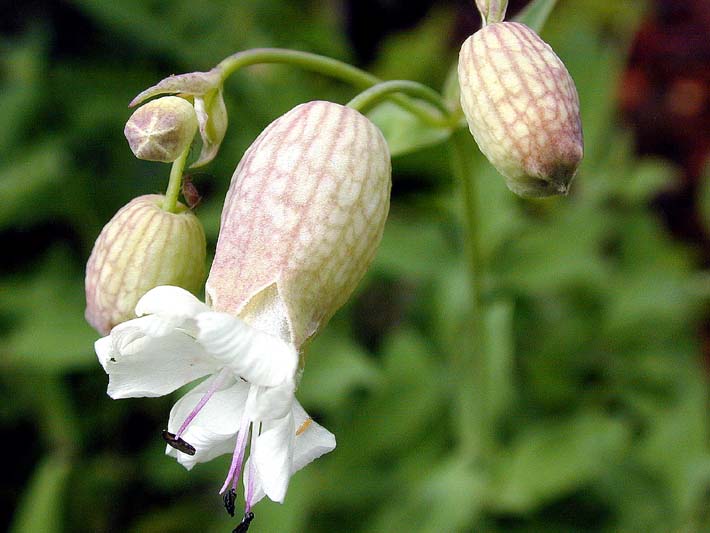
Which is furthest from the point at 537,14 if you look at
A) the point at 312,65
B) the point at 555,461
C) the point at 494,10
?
the point at 555,461

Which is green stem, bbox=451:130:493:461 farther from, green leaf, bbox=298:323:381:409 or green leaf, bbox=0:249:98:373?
green leaf, bbox=0:249:98:373

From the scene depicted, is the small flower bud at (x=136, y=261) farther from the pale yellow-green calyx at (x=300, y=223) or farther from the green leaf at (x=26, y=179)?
the green leaf at (x=26, y=179)

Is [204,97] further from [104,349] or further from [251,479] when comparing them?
[251,479]

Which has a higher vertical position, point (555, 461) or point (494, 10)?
point (494, 10)

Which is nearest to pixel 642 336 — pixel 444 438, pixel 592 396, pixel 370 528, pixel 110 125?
pixel 592 396

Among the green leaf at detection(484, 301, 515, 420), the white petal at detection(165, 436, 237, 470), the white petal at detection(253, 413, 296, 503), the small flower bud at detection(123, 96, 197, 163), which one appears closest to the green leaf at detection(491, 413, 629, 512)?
the green leaf at detection(484, 301, 515, 420)

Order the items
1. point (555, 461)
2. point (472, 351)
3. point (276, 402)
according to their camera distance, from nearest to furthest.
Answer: point (276, 402) → point (472, 351) → point (555, 461)
